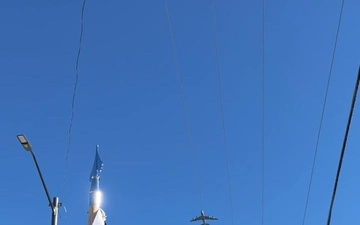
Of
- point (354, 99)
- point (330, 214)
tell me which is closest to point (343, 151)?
point (354, 99)

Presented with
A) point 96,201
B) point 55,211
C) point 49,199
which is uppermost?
point 96,201

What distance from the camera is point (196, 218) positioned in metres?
46.9

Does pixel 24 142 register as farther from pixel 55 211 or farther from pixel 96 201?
pixel 96 201

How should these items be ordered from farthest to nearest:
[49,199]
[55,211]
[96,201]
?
[96,201] < [49,199] < [55,211]

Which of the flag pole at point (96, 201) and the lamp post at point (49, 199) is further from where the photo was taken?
the flag pole at point (96, 201)

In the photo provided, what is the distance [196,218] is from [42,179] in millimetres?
37160

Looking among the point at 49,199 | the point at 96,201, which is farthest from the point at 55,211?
the point at 96,201

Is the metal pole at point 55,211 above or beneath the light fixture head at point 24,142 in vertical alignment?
beneath

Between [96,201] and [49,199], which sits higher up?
[96,201]

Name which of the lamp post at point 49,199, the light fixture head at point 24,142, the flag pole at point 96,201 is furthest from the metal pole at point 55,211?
the flag pole at point 96,201


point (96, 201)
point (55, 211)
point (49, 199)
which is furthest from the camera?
point (96, 201)

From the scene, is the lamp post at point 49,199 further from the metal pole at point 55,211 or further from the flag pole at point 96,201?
the flag pole at point 96,201

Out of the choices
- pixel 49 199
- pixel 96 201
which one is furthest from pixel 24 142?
pixel 96 201

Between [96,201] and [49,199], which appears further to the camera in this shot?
[96,201]
